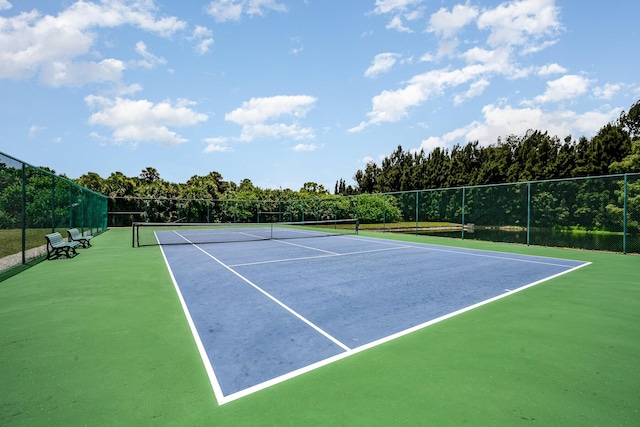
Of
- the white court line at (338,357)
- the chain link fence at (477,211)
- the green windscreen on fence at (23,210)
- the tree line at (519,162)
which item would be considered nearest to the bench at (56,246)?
the green windscreen on fence at (23,210)

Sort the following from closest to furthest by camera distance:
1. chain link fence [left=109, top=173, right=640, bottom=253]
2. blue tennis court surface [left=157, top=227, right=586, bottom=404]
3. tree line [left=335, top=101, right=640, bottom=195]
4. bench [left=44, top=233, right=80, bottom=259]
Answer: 1. blue tennis court surface [left=157, top=227, right=586, bottom=404]
2. bench [left=44, top=233, right=80, bottom=259]
3. chain link fence [left=109, top=173, right=640, bottom=253]
4. tree line [left=335, top=101, right=640, bottom=195]

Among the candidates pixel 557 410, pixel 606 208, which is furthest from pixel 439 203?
pixel 557 410

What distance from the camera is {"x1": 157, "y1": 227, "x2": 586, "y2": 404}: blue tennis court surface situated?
320cm

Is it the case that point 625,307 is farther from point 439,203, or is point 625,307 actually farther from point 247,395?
point 439,203

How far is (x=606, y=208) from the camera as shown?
789 inches

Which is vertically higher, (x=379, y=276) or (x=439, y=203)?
(x=439, y=203)

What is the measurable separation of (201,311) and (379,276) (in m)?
3.78

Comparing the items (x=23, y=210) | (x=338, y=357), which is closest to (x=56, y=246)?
(x=23, y=210)

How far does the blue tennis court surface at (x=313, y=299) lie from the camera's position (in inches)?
126

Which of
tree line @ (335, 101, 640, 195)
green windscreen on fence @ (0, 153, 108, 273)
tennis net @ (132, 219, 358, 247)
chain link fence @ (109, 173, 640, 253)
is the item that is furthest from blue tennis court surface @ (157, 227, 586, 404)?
tree line @ (335, 101, 640, 195)

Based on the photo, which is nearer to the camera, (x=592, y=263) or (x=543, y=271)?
(x=543, y=271)

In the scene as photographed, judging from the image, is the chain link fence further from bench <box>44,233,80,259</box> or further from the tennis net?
bench <box>44,233,80,259</box>

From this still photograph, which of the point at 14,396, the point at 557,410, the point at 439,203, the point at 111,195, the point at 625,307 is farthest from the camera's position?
the point at 439,203

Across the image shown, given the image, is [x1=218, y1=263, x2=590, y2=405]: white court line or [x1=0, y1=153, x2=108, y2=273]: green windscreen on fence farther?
[x1=0, y1=153, x2=108, y2=273]: green windscreen on fence
